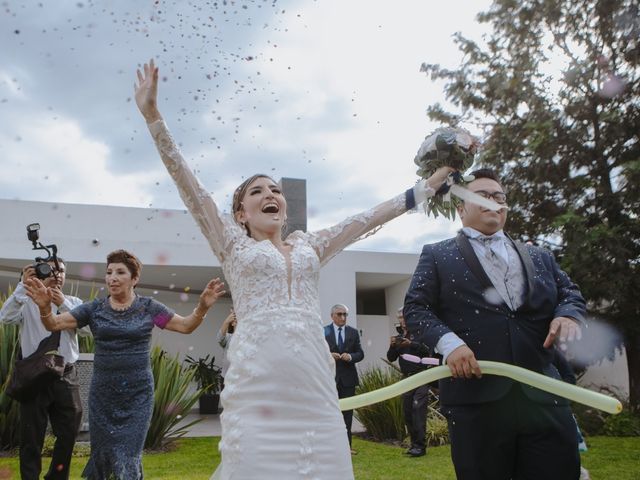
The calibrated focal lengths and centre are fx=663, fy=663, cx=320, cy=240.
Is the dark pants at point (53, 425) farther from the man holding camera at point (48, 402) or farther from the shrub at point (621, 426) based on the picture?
the shrub at point (621, 426)

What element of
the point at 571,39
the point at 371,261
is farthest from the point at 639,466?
the point at 371,261

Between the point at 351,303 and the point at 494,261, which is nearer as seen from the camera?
the point at 494,261

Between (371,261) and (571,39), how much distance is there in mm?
7114

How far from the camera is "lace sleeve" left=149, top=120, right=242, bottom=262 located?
303 cm

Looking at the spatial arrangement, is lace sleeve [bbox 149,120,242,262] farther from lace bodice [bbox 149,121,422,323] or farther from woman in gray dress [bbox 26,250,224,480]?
woman in gray dress [bbox 26,250,224,480]

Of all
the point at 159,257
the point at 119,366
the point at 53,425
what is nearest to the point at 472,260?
the point at 119,366

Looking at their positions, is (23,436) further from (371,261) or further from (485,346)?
(371,261)

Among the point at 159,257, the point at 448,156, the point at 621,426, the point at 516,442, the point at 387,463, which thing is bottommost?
the point at 387,463

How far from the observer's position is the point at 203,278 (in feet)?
56.6

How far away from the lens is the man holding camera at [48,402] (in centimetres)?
514

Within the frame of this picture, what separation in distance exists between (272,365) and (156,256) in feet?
42.7

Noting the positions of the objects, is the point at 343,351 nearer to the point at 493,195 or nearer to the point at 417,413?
the point at 417,413

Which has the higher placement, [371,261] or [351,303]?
[371,261]

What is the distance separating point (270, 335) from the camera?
2732 millimetres
